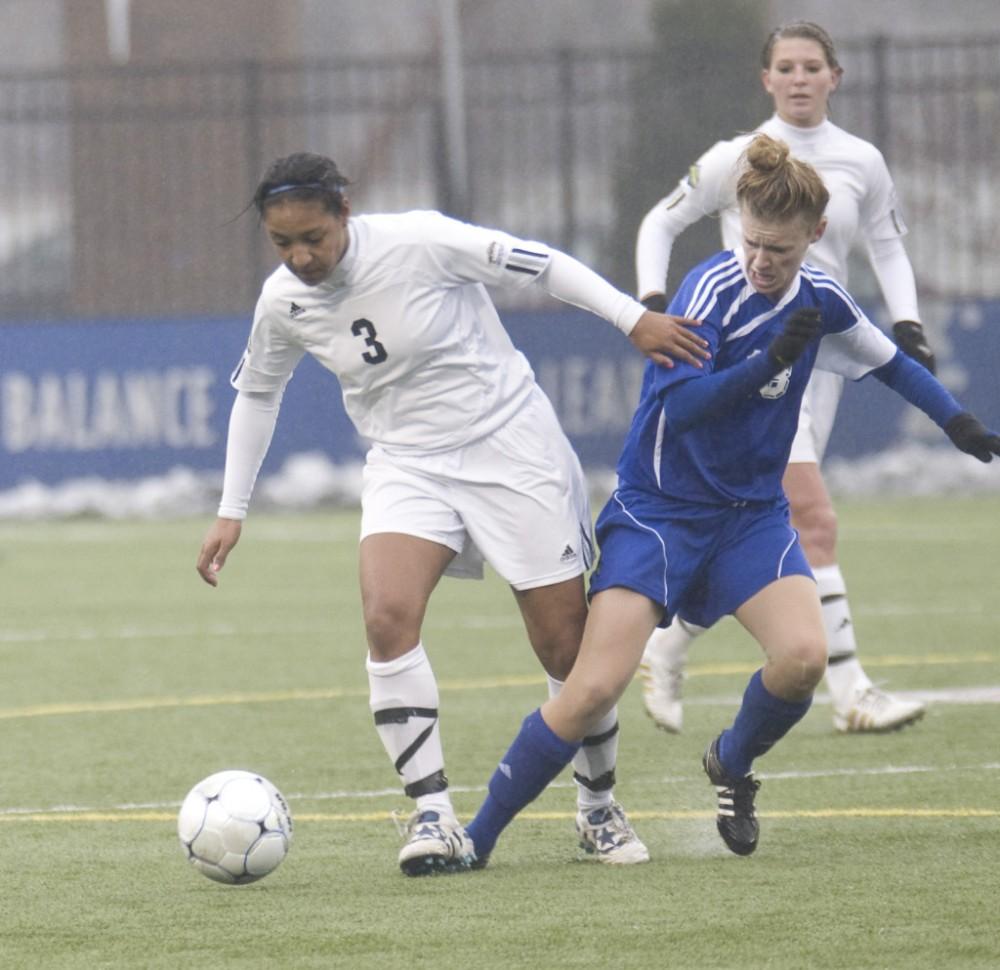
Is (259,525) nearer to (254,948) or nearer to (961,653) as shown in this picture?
(961,653)

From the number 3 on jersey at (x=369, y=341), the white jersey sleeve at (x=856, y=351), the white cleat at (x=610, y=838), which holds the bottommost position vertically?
the white cleat at (x=610, y=838)

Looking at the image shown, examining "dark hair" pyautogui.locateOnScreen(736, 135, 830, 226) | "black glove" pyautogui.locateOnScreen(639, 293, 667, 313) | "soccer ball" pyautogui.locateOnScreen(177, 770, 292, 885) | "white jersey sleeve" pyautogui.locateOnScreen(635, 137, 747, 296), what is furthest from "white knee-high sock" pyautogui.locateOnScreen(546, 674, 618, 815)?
"white jersey sleeve" pyautogui.locateOnScreen(635, 137, 747, 296)

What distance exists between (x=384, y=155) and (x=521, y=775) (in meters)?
26.1

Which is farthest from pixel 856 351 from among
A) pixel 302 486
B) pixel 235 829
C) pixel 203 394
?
pixel 302 486

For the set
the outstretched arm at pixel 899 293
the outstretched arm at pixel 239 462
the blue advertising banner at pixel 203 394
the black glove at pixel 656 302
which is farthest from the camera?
the blue advertising banner at pixel 203 394

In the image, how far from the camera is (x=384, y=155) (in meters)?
31.1

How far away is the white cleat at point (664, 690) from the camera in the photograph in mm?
7926

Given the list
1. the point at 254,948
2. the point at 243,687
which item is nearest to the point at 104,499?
the point at 243,687

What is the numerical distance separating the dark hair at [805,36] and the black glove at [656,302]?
108 centimetres

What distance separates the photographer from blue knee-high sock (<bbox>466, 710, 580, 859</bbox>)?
5.54 metres

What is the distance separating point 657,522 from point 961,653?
4.76 metres

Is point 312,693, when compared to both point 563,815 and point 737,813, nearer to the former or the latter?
point 563,815

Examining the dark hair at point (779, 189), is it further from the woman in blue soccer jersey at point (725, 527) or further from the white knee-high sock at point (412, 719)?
the white knee-high sock at point (412, 719)

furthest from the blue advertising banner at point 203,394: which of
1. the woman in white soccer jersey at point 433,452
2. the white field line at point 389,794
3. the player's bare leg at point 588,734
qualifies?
the player's bare leg at point 588,734
